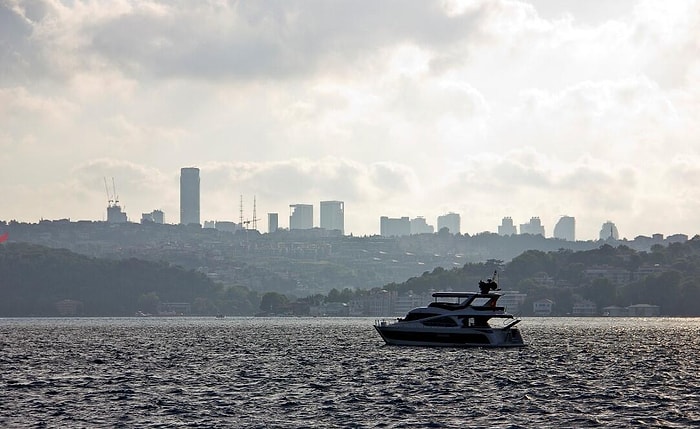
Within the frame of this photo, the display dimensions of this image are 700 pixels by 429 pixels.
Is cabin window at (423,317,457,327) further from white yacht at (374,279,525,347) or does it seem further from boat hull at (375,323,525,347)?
boat hull at (375,323,525,347)

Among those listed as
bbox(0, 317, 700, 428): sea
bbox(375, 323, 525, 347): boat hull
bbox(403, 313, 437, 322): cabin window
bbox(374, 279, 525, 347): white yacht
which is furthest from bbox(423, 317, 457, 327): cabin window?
bbox(0, 317, 700, 428): sea

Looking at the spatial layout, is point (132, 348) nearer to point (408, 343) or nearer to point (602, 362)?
point (408, 343)

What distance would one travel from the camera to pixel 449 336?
149m

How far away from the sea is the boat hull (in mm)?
1255

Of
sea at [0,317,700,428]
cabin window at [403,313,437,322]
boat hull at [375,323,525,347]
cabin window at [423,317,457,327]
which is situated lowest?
sea at [0,317,700,428]

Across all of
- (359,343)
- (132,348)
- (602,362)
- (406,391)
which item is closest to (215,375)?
(406,391)

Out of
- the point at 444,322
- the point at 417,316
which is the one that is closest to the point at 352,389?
the point at 444,322

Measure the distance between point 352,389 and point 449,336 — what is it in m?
55.0

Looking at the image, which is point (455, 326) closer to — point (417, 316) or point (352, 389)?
point (417, 316)

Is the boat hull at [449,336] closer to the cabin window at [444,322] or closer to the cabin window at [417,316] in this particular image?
the cabin window at [444,322]

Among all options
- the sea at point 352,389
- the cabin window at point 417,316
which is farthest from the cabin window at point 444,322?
the sea at point 352,389

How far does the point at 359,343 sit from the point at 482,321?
33942 millimetres

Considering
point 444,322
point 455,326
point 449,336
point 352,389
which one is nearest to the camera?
point 352,389

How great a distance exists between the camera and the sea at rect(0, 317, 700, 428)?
76438 mm
